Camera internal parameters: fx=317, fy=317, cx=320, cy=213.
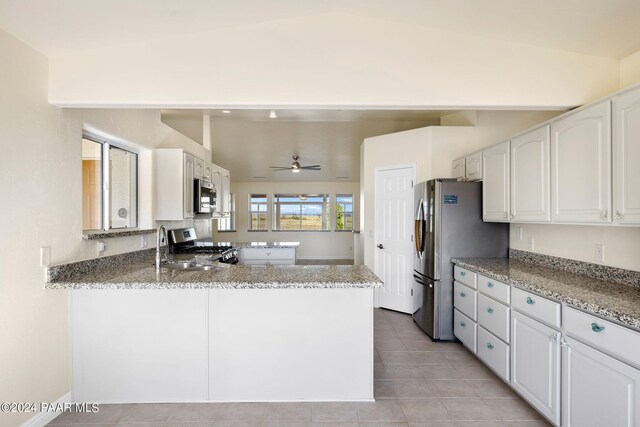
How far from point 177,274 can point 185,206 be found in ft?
4.38

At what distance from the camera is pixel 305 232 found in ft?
31.2

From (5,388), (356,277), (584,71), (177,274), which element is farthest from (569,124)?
(5,388)

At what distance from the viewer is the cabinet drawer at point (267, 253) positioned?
208 inches

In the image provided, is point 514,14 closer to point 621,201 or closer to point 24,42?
point 621,201

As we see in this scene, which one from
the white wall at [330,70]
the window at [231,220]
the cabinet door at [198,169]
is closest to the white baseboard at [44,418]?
the white wall at [330,70]

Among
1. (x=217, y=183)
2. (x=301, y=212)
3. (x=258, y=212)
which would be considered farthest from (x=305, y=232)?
(x=217, y=183)

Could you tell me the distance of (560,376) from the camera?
6.04ft

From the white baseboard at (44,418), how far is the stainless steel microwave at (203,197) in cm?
217

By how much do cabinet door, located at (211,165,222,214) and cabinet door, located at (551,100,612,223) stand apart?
13.2 ft

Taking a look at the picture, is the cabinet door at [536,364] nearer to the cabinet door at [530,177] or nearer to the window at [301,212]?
the cabinet door at [530,177]

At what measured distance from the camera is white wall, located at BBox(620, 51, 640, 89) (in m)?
2.12

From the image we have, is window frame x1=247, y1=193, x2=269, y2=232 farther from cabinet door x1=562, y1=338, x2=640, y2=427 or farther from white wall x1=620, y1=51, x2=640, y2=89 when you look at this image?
cabinet door x1=562, y1=338, x2=640, y2=427

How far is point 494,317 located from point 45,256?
327cm

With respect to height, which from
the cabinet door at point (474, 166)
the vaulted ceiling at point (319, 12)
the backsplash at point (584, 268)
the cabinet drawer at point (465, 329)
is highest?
the vaulted ceiling at point (319, 12)
